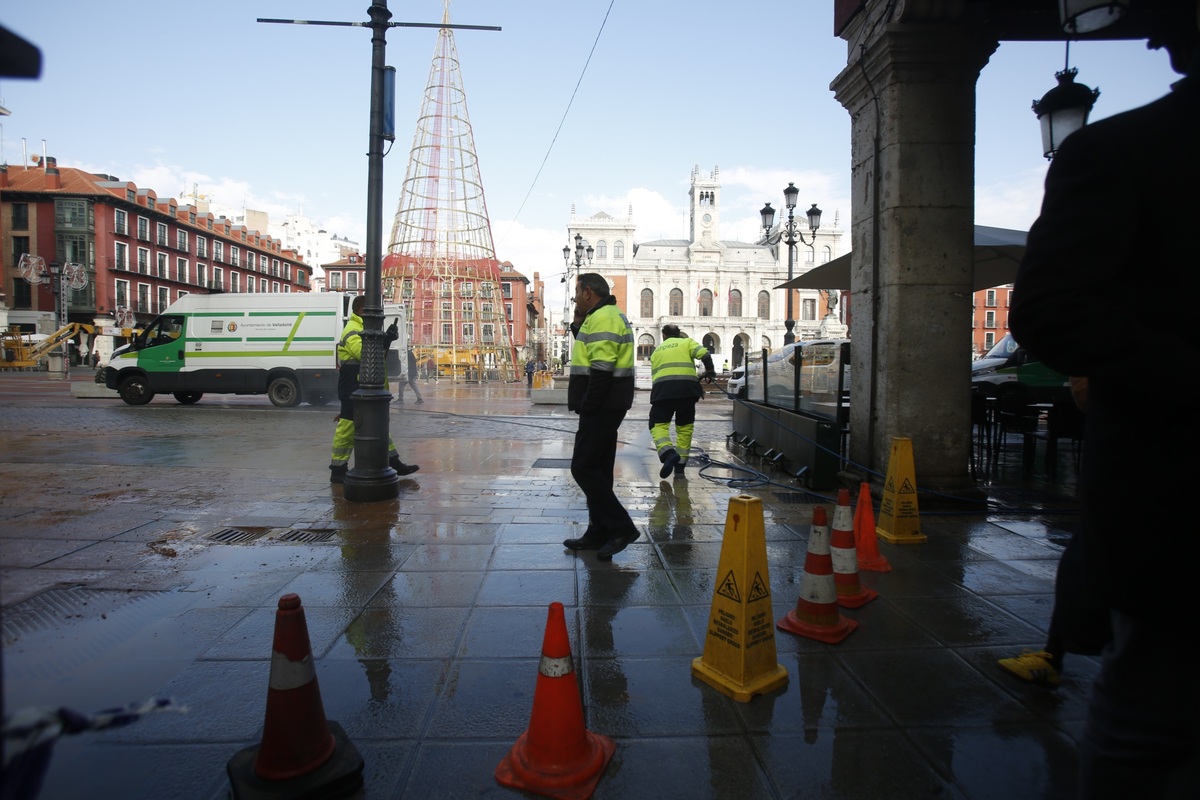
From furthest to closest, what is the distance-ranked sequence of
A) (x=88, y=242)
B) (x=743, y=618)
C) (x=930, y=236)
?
(x=88, y=242)
(x=930, y=236)
(x=743, y=618)

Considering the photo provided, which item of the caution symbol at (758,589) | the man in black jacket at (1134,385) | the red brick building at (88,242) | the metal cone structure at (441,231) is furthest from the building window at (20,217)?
the man in black jacket at (1134,385)

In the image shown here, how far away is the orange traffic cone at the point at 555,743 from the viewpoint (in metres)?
2.09

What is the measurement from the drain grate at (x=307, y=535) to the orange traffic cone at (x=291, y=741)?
9.76 ft

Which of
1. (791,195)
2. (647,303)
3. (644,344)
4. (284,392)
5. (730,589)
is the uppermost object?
(647,303)

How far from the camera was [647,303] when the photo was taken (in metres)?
81.8

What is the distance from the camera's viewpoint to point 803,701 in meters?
2.62

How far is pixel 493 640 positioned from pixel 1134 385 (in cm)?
267

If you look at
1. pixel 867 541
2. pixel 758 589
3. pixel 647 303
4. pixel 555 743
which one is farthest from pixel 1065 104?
pixel 647 303

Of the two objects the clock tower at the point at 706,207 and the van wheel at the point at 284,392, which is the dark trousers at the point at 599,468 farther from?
the clock tower at the point at 706,207

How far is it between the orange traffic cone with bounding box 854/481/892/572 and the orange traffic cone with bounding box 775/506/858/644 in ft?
3.54

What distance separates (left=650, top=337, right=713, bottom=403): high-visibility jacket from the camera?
7.72 metres

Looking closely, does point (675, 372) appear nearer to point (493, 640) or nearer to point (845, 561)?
point (845, 561)

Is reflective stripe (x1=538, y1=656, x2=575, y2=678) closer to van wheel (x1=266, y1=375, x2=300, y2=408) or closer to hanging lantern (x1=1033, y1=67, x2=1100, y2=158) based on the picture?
hanging lantern (x1=1033, y1=67, x2=1100, y2=158)

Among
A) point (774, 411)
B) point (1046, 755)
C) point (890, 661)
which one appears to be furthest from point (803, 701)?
point (774, 411)
